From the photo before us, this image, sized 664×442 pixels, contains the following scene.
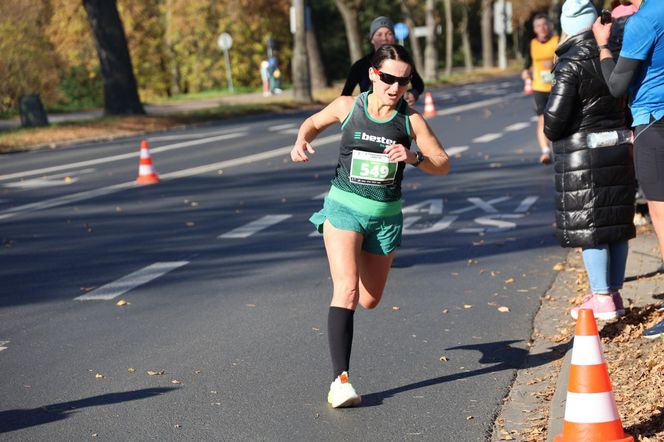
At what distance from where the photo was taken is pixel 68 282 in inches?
388

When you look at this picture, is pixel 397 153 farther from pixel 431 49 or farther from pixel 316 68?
pixel 431 49

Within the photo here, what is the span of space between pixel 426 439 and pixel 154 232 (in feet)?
24.6

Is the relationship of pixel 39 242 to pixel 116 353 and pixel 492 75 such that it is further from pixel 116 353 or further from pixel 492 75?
pixel 492 75

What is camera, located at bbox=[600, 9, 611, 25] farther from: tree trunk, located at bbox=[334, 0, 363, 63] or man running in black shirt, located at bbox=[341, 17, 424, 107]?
tree trunk, located at bbox=[334, 0, 363, 63]

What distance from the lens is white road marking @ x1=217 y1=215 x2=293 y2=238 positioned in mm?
12199

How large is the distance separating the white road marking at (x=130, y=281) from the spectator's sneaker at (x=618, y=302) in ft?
12.3

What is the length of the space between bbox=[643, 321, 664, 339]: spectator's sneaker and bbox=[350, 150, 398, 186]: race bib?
166cm

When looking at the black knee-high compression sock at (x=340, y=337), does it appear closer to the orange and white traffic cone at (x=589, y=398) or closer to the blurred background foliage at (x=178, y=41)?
the orange and white traffic cone at (x=589, y=398)

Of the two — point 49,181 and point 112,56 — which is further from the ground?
point 112,56

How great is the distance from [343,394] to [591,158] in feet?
7.74

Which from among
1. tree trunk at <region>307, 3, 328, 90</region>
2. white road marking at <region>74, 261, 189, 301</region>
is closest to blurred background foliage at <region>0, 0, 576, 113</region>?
tree trunk at <region>307, 3, 328, 90</region>

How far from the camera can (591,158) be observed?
725 cm

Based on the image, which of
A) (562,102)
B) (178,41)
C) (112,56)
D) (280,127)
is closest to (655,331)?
(562,102)

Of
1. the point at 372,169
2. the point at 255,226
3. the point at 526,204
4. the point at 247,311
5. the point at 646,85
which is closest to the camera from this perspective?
the point at 372,169
